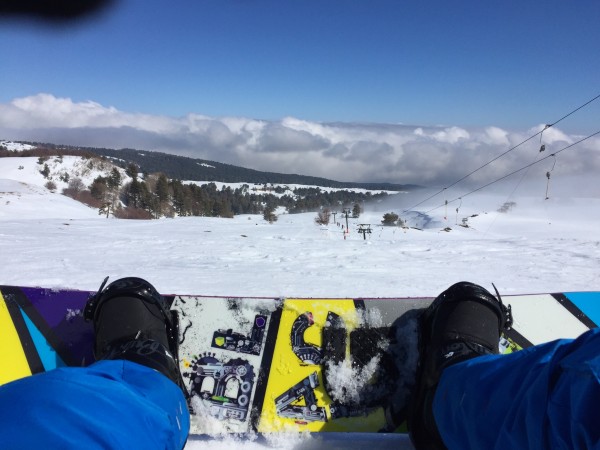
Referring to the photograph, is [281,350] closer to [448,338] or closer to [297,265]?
[448,338]

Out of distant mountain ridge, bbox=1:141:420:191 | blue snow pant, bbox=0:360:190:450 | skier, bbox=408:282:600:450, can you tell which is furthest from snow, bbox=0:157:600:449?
distant mountain ridge, bbox=1:141:420:191

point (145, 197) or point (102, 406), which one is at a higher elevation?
point (102, 406)

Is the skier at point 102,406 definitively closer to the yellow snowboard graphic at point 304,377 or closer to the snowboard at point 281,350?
the snowboard at point 281,350

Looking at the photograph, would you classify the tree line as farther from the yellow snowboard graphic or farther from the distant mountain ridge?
the distant mountain ridge

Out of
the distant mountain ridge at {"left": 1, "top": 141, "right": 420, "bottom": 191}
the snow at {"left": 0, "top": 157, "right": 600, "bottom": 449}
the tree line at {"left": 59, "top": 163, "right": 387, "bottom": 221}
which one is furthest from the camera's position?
the distant mountain ridge at {"left": 1, "top": 141, "right": 420, "bottom": 191}

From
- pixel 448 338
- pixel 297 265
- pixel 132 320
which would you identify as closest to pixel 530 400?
pixel 448 338

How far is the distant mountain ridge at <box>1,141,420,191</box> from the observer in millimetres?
147500

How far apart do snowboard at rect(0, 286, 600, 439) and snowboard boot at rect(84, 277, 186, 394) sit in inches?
4.4

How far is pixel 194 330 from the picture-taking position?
6.66 feet

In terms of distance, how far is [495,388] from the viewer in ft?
3.51

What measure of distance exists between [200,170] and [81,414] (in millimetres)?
173103

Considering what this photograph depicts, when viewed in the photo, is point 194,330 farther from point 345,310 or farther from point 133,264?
point 133,264

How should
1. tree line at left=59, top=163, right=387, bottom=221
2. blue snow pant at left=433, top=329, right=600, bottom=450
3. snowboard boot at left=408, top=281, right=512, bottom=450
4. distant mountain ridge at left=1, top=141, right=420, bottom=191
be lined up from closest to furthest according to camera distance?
blue snow pant at left=433, top=329, right=600, bottom=450 < snowboard boot at left=408, top=281, right=512, bottom=450 < tree line at left=59, top=163, right=387, bottom=221 < distant mountain ridge at left=1, top=141, right=420, bottom=191

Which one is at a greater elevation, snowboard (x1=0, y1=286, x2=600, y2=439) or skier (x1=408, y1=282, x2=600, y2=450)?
skier (x1=408, y1=282, x2=600, y2=450)
